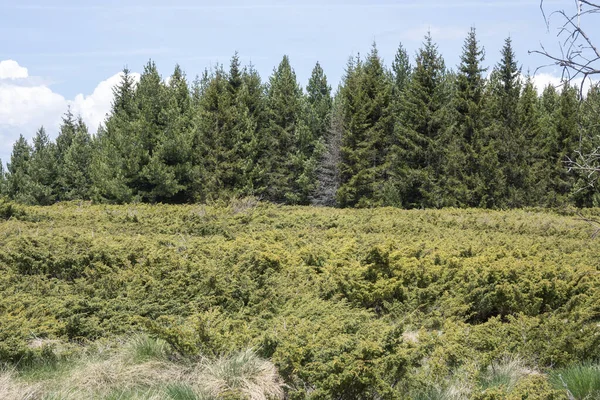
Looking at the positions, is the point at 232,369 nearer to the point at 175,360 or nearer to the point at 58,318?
the point at 175,360

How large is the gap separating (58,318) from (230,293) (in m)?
1.93

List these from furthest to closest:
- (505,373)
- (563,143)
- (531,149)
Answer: (563,143) < (531,149) < (505,373)

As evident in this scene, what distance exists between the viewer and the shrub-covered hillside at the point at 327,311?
4254 mm

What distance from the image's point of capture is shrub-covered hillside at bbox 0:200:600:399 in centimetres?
425

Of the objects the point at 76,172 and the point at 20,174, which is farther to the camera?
the point at 20,174

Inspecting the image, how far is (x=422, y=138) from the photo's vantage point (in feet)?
94.1

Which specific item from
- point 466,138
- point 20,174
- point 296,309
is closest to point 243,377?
point 296,309

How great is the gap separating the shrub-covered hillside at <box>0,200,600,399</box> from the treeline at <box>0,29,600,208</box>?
1953 centimetres

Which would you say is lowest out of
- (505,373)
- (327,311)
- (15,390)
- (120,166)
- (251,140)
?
(505,373)

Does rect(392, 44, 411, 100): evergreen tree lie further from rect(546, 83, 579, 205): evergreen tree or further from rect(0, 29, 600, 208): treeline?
rect(546, 83, 579, 205): evergreen tree

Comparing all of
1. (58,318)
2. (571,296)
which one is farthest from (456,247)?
(58,318)

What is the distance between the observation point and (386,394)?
4.01 metres

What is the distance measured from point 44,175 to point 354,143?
949 inches

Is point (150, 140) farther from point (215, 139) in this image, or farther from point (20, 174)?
point (20, 174)
